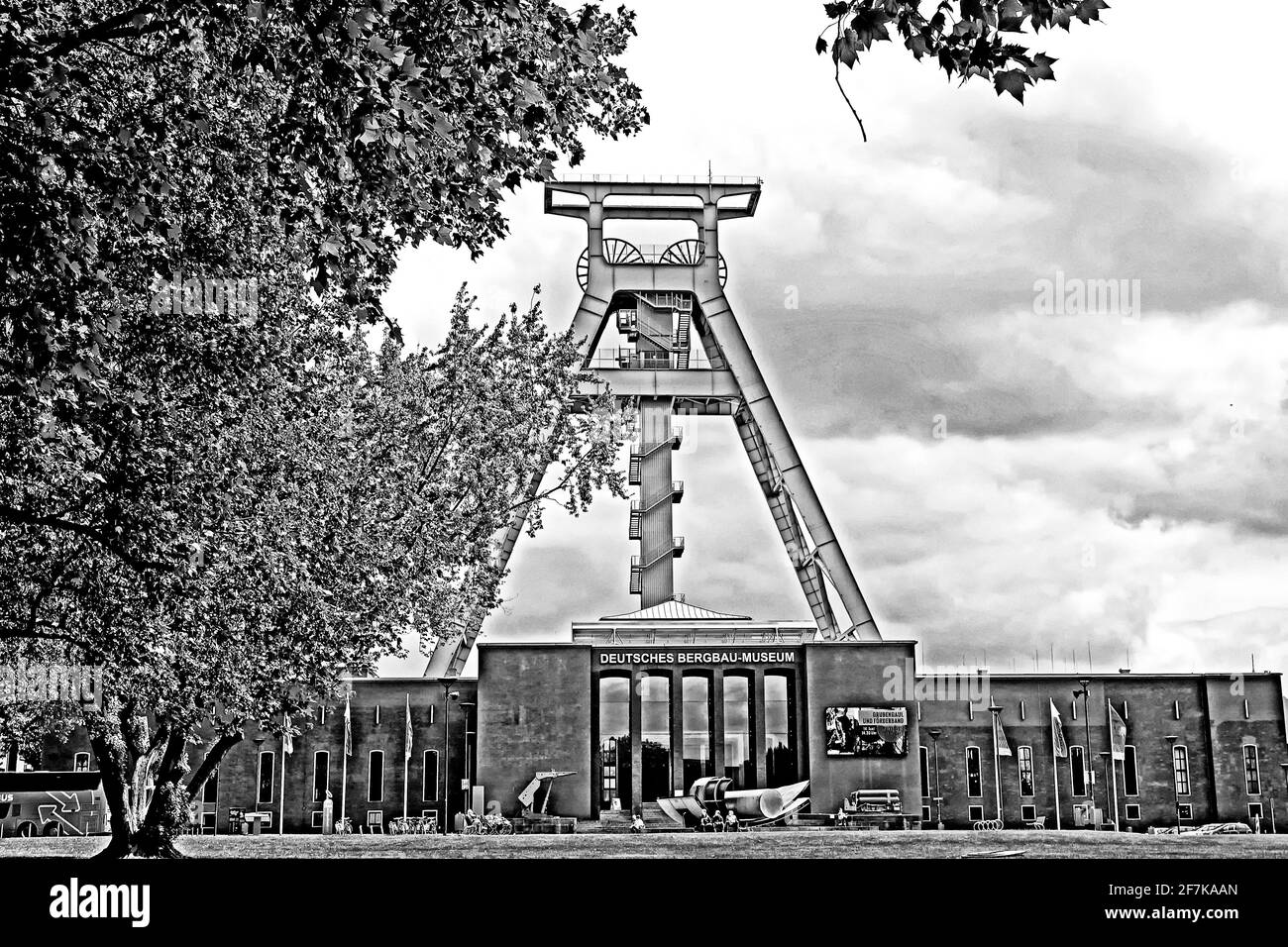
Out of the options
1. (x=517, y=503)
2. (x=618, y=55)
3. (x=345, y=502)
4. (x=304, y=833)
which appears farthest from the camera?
(x=304, y=833)

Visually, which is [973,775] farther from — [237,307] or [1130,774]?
[237,307]

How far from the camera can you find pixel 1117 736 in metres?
68.2

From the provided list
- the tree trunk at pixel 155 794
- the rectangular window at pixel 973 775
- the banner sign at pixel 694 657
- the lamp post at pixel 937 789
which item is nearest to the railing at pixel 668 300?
the banner sign at pixel 694 657

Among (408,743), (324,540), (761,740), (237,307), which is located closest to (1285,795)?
(761,740)

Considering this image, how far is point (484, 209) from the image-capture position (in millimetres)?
13766

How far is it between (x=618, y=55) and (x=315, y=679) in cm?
1566

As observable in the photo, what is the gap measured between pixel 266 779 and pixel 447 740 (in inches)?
352

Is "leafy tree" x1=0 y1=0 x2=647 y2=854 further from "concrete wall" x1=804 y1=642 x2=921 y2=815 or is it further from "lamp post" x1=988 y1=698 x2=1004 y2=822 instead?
"lamp post" x1=988 y1=698 x2=1004 y2=822

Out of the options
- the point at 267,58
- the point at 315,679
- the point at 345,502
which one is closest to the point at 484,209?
the point at 267,58

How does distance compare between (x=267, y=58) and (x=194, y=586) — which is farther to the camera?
(x=194, y=586)

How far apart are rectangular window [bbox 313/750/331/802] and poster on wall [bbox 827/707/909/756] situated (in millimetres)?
24066

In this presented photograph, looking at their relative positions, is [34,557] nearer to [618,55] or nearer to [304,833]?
[618,55]

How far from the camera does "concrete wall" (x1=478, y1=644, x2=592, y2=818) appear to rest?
62.8 m

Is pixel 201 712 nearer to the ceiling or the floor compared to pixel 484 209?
nearer to the floor
